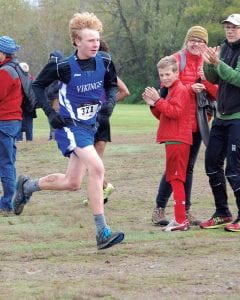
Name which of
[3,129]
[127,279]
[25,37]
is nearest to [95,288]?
[127,279]

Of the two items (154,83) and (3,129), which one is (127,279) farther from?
(154,83)

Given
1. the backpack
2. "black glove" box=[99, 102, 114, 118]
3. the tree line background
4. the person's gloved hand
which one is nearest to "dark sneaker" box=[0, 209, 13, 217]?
the backpack

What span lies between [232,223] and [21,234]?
2.19 metres

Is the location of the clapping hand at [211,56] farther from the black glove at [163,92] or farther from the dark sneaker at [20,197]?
the dark sneaker at [20,197]

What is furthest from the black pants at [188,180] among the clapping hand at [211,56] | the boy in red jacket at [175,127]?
the clapping hand at [211,56]

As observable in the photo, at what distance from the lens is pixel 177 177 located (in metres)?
8.74

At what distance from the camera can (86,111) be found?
7965 mm

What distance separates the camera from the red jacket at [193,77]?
8820 mm

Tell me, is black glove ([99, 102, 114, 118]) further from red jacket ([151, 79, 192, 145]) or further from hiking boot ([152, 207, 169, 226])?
hiking boot ([152, 207, 169, 226])

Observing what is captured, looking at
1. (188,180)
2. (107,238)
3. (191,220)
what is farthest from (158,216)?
(107,238)

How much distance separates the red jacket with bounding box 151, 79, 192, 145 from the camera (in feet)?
28.0

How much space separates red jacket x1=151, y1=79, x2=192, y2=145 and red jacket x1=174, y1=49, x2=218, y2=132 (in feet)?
0.34

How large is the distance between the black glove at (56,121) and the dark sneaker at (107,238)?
1090mm

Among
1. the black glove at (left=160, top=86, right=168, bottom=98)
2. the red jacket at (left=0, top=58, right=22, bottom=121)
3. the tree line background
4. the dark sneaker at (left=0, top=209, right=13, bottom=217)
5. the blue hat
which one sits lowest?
the tree line background
